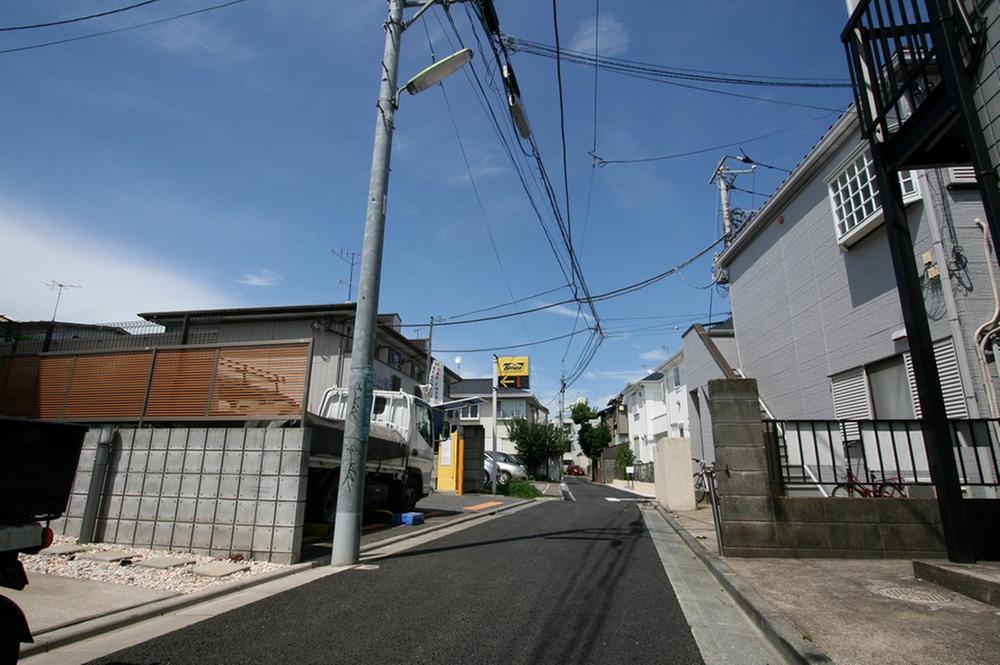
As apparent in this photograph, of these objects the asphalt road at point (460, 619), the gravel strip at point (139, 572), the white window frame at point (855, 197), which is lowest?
the asphalt road at point (460, 619)

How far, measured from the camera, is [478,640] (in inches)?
145

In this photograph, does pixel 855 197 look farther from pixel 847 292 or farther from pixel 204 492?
pixel 204 492

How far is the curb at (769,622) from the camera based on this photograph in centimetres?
321

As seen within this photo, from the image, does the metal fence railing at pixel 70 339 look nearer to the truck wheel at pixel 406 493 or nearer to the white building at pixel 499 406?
the truck wheel at pixel 406 493

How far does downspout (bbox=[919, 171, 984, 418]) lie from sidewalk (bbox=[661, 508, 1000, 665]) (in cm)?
281

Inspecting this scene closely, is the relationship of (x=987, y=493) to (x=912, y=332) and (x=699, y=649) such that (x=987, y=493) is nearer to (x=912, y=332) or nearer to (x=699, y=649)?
(x=912, y=332)

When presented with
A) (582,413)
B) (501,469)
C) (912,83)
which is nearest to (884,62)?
(912,83)

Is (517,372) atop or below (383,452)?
atop

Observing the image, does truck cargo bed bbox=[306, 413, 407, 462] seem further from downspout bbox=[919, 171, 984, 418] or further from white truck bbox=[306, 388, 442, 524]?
downspout bbox=[919, 171, 984, 418]

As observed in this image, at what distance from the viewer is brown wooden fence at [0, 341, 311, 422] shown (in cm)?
705

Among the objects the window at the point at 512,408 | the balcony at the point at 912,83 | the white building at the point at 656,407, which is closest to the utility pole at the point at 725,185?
the white building at the point at 656,407

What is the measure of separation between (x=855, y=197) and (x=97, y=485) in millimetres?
13176

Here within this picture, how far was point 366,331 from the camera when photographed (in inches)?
279

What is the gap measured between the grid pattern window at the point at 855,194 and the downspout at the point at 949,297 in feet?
1.92
